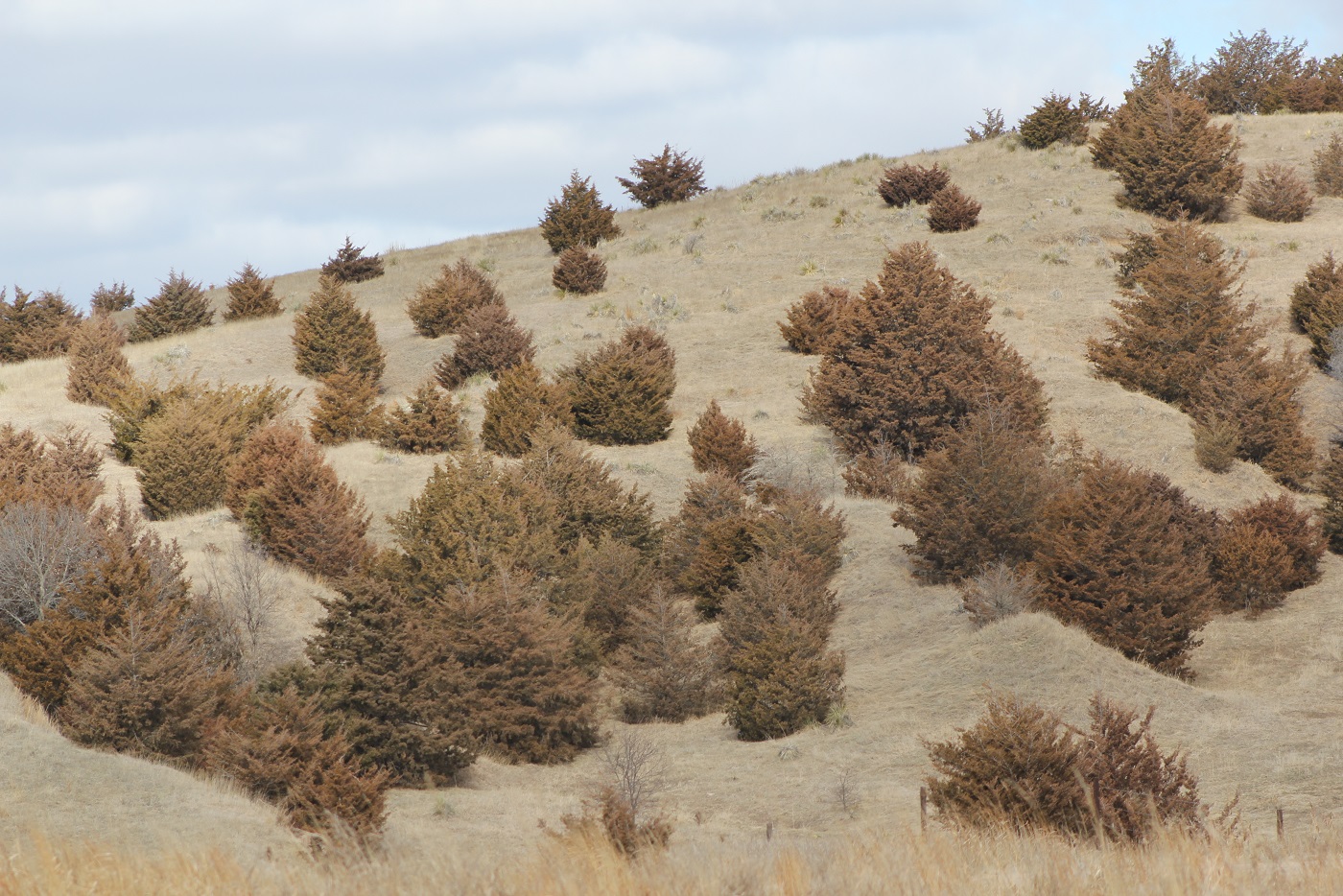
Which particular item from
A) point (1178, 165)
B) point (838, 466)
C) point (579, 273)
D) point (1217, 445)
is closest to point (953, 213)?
point (1178, 165)

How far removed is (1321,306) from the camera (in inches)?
1305

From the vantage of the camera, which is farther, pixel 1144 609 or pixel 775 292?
pixel 775 292

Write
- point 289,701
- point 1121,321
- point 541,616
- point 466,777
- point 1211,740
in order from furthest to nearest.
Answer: point 1121,321 < point 541,616 < point 466,777 < point 1211,740 < point 289,701

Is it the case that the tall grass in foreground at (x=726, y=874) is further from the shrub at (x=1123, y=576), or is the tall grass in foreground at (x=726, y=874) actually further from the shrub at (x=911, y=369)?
the shrub at (x=911, y=369)

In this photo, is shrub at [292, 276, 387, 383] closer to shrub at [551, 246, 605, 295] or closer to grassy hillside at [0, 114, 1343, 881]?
grassy hillside at [0, 114, 1343, 881]

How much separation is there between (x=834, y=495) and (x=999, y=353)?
698cm

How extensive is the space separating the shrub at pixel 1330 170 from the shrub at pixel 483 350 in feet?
99.8

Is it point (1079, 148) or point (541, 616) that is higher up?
point (1079, 148)

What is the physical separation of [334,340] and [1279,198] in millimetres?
32709

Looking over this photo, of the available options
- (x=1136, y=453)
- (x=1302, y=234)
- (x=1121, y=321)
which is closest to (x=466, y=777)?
(x=1136, y=453)

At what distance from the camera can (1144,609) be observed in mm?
19266

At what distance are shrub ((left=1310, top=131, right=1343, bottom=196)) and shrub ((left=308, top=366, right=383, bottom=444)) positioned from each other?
35.4 metres

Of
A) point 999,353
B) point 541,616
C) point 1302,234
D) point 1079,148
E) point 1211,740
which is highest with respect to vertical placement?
point 1079,148

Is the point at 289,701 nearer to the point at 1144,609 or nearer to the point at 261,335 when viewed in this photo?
the point at 1144,609
